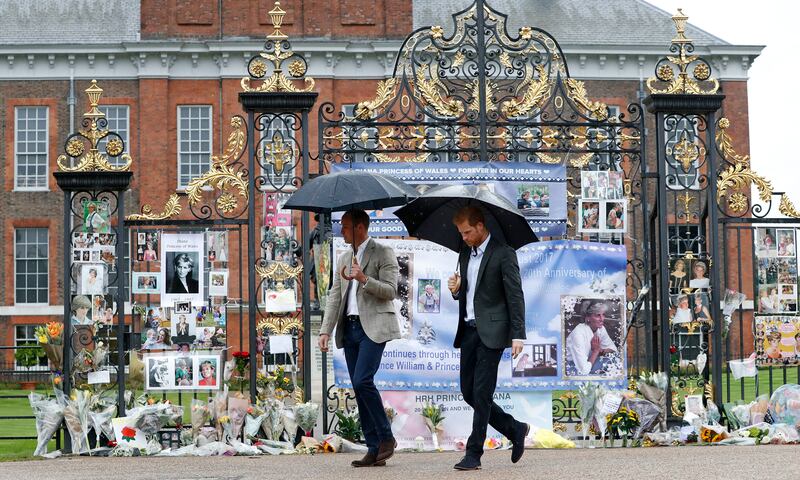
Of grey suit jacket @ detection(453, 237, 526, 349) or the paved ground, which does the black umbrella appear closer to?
grey suit jacket @ detection(453, 237, 526, 349)

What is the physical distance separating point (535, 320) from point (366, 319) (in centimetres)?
305

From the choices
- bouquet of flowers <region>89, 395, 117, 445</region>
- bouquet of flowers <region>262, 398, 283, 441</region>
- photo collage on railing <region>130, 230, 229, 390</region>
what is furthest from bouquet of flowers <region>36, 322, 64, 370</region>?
bouquet of flowers <region>262, 398, 283, 441</region>

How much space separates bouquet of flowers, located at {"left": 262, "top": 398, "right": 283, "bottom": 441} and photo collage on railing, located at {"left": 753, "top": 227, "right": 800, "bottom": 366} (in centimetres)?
477

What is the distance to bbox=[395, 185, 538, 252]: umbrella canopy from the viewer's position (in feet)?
31.4

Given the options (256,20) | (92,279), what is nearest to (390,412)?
(92,279)

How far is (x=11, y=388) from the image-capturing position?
28.6 m

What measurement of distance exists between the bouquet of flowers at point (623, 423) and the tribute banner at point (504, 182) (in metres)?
1.88

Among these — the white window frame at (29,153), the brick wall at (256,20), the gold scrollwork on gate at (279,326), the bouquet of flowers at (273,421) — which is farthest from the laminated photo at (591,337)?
the white window frame at (29,153)

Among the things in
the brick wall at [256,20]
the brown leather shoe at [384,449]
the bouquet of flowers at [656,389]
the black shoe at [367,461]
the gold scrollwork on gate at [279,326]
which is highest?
the brick wall at [256,20]

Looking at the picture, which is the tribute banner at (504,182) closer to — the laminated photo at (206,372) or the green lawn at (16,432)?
the laminated photo at (206,372)

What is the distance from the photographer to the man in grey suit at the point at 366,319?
964 cm

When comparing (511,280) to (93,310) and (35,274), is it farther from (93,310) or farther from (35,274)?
(35,274)

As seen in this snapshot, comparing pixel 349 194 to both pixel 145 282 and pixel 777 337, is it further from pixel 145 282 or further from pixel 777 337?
pixel 777 337

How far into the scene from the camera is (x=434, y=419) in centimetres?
1185
